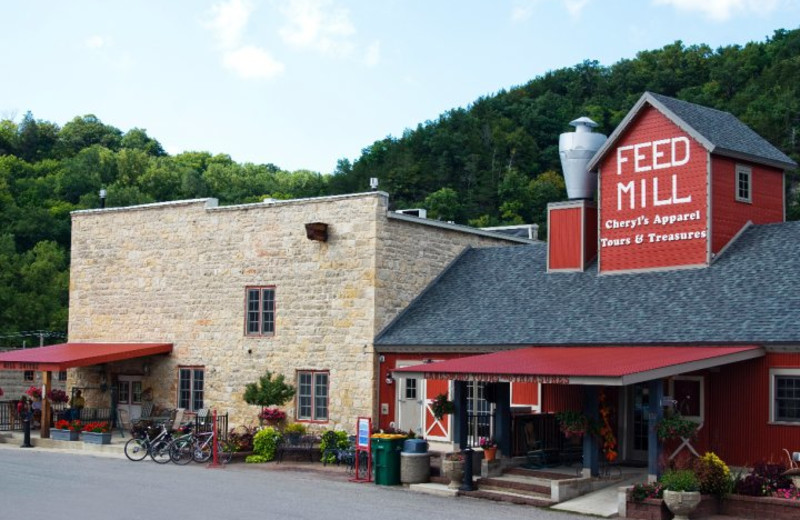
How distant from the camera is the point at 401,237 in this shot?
28.2 meters

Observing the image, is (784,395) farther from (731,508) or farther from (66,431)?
(66,431)

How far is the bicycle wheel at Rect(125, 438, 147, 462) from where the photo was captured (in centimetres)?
2648

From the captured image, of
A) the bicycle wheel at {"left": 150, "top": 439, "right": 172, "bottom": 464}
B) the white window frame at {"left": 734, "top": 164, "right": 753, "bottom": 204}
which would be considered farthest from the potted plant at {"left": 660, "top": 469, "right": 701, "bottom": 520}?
the bicycle wheel at {"left": 150, "top": 439, "right": 172, "bottom": 464}

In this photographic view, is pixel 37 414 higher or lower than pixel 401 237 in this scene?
lower

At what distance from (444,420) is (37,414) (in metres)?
15.3

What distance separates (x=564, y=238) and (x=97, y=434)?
14.3 m

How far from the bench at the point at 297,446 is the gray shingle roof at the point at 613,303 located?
3.12 m

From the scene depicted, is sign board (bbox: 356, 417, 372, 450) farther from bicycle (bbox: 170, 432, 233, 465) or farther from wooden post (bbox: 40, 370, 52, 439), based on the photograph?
wooden post (bbox: 40, 370, 52, 439)

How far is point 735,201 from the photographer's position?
24.3m

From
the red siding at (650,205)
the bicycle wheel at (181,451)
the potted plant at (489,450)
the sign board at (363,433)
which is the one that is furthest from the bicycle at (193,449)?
the red siding at (650,205)

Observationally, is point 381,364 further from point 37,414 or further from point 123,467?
point 37,414

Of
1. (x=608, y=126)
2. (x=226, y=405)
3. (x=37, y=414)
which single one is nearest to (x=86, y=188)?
(x=608, y=126)

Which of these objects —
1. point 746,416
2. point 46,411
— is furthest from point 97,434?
point 746,416

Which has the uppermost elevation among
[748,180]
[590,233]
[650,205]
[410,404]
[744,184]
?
[748,180]
